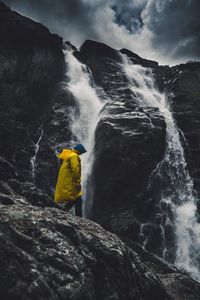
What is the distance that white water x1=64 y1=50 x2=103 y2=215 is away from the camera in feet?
101

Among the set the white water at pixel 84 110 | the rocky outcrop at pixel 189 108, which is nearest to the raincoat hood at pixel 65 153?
the white water at pixel 84 110

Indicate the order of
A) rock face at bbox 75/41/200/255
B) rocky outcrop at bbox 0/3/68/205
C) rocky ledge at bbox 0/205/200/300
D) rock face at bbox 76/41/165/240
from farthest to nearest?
1. rocky outcrop at bbox 0/3/68/205
2. rock face at bbox 76/41/165/240
3. rock face at bbox 75/41/200/255
4. rocky ledge at bbox 0/205/200/300

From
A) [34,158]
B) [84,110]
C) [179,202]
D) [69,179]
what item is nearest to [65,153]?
[69,179]

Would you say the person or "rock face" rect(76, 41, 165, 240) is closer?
the person

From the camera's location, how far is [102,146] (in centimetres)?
3028

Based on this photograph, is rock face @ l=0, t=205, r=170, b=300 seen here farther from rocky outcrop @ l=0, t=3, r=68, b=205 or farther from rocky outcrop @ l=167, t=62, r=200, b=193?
rocky outcrop @ l=167, t=62, r=200, b=193

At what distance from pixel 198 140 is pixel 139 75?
17.1 m

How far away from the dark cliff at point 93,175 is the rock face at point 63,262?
0.02 m

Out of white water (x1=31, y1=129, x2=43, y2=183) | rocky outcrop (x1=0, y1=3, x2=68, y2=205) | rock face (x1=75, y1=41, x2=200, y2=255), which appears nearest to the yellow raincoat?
rock face (x1=75, y1=41, x2=200, y2=255)

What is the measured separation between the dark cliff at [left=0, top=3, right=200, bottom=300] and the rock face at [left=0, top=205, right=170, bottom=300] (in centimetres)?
2

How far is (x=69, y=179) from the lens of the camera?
11070 millimetres

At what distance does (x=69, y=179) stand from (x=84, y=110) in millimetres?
26083

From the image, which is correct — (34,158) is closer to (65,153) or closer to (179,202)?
(179,202)

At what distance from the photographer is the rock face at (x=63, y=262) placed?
6544mm
